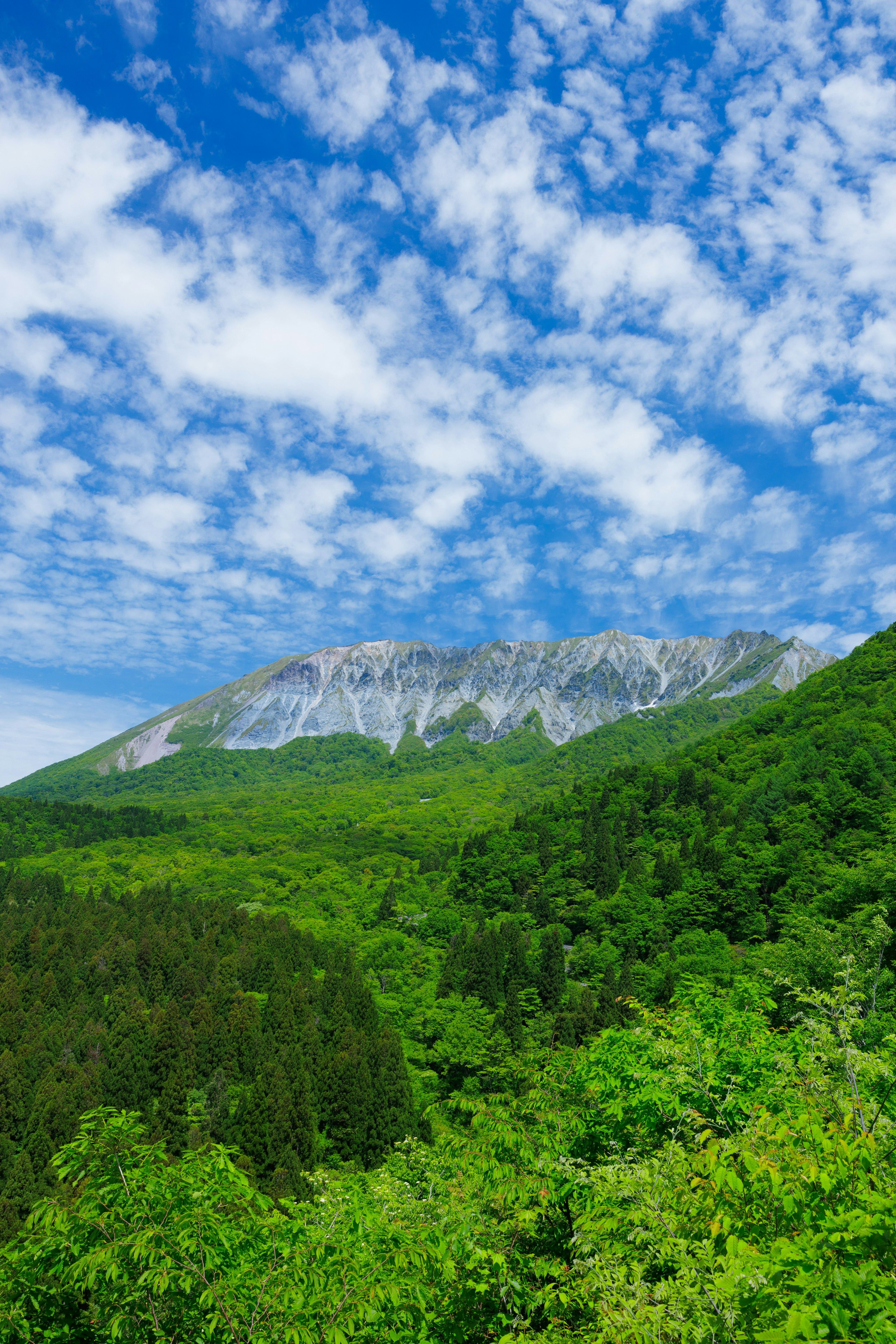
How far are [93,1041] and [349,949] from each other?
108ft

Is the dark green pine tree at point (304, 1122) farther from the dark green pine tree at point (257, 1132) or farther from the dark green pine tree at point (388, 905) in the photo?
the dark green pine tree at point (388, 905)

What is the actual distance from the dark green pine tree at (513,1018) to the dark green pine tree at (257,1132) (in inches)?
706

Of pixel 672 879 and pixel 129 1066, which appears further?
pixel 672 879

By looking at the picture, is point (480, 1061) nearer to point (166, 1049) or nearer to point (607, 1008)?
point (607, 1008)

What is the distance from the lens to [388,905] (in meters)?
90.3

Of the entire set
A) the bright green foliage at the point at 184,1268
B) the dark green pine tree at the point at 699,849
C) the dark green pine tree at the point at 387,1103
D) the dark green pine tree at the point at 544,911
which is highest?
the bright green foliage at the point at 184,1268

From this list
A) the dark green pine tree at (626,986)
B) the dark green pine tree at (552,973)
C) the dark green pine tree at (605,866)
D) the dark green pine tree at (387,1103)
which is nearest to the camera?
the dark green pine tree at (387,1103)

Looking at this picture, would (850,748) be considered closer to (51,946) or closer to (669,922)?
(669,922)

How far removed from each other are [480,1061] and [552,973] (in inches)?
716

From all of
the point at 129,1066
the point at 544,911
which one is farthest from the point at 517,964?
the point at 129,1066

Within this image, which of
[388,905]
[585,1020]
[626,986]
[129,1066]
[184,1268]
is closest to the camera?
[184,1268]

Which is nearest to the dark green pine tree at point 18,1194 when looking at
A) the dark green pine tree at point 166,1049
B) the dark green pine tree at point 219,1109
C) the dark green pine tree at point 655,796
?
the dark green pine tree at point 166,1049

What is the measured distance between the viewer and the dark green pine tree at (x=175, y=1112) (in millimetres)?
41188

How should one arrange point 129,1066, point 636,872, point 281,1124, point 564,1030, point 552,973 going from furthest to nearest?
point 636,872
point 552,973
point 564,1030
point 129,1066
point 281,1124
